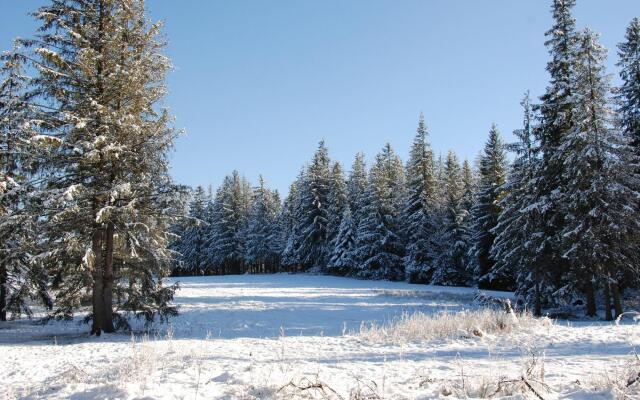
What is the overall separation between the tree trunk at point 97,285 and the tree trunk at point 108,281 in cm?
12

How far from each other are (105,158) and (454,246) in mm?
36826

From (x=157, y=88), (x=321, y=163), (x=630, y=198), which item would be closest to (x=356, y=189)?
(x=321, y=163)

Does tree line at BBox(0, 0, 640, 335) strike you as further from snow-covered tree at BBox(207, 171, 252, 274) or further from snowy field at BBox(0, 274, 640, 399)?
snow-covered tree at BBox(207, 171, 252, 274)

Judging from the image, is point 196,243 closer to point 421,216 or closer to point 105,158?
point 421,216

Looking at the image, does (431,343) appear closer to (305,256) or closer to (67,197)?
(67,197)

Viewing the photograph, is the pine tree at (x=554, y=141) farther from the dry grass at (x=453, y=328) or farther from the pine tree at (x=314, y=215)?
the pine tree at (x=314, y=215)

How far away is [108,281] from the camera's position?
1497 cm

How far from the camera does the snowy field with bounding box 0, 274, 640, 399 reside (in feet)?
18.4

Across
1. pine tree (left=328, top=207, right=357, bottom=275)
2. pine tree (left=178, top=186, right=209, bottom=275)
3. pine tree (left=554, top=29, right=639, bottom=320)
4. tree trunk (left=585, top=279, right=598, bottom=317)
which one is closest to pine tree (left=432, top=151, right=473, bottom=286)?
pine tree (left=328, top=207, right=357, bottom=275)

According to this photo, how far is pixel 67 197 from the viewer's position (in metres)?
12.7

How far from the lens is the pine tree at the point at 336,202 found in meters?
57.7

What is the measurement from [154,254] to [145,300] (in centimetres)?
158

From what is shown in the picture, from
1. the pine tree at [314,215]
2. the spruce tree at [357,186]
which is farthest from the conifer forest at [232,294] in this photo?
the pine tree at [314,215]

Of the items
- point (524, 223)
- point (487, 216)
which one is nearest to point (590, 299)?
point (524, 223)
